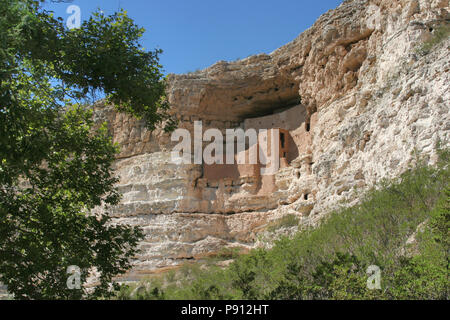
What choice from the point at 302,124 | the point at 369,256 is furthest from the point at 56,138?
the point at 302,124

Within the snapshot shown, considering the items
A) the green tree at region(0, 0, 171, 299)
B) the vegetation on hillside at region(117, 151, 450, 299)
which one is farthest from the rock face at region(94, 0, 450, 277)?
the green tree at region(0, 0, 171, 299)

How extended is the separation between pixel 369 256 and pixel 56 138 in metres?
5.88

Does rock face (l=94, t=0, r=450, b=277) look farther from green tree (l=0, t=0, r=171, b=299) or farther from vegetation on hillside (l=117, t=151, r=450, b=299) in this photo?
green tree (l=0, t=0, r=171, b=299)

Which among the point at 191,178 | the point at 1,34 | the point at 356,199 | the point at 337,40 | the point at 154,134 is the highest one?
the point at 337,40

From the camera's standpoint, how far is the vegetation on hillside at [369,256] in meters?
6.95

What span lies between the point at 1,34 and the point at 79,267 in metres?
3.85

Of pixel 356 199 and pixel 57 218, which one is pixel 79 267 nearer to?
pixel 57 218

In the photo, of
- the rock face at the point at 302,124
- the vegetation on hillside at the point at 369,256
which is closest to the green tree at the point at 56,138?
the vegetation on hillside at the point at 369,256

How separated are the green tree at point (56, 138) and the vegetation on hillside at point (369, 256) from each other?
1.25 metres

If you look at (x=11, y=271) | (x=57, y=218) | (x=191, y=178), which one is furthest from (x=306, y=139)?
(x=11, y=271)

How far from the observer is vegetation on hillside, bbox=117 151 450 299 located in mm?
6953
